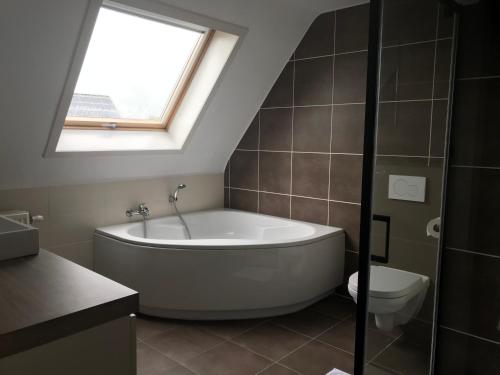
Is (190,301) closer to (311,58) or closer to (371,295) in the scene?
(371,295)

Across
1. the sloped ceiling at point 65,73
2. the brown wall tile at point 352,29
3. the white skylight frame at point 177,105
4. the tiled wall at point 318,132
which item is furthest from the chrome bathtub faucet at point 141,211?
the brown wall tile at point 352,29

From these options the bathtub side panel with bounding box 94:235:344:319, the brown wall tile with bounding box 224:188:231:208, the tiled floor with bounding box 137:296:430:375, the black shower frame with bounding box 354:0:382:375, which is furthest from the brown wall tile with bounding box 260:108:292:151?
the black shower frame with bounding box 354:0:382:375

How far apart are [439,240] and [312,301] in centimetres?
167

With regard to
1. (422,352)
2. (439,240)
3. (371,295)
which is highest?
(439,240)

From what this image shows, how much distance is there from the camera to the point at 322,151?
3.51 meters

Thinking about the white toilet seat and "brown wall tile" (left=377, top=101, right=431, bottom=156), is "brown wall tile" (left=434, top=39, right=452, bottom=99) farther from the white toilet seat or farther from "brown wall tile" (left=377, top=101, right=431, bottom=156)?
the white toilet seat

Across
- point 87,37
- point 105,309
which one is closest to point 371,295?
point 105,309

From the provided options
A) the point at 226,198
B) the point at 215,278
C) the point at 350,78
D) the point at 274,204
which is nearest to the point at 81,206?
the point at 215,278

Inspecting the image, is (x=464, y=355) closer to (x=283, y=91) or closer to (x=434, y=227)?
(x=434, y=227)

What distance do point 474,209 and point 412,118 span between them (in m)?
0.48

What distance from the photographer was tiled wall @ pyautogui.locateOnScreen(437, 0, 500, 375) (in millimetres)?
1684

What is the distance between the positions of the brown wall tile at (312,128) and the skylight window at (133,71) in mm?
940

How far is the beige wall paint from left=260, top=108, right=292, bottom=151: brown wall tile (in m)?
0.84

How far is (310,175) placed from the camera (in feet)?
11.8
